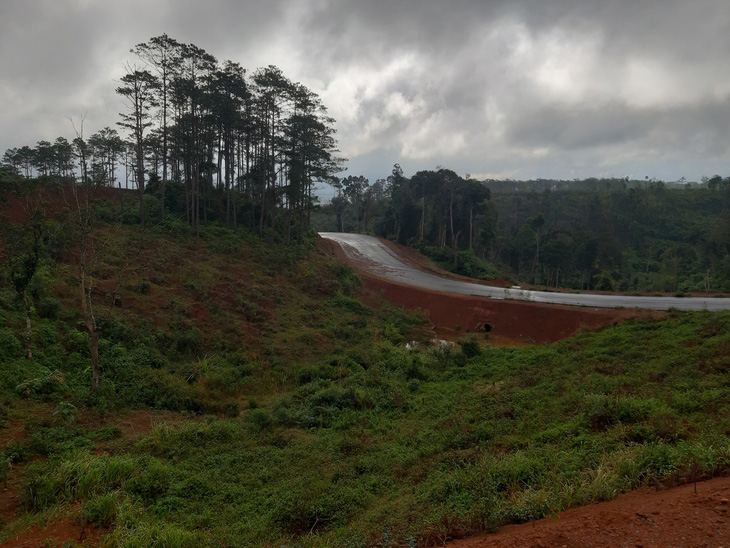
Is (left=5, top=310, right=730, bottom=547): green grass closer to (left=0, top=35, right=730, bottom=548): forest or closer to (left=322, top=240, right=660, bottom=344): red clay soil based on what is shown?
(left=0, top=35, right=730, bottom=548): forest

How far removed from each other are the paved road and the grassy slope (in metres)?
5.82

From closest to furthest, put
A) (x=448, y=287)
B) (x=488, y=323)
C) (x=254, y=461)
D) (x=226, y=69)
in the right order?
(x=254, y=461) → (x=488, y=323) → (x=226, y=69) → (x=448, y=287)

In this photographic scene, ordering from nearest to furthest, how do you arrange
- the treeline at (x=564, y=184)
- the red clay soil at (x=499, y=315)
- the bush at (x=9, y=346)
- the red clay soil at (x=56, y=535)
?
the red clay soil at (x=56, y=535) → the bush at (x=9, y=346) → the red clay soil at (x=499, y=315) → the treeline at (x=564, y=184)

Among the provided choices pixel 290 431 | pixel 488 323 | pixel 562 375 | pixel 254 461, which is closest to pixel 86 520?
pixel 254 461

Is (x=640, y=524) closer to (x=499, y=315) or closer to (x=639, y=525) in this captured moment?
(x=639, y=525)

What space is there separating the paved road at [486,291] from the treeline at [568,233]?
6484 millimetres

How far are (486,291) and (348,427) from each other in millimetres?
19812

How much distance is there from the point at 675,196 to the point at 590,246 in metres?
47.3

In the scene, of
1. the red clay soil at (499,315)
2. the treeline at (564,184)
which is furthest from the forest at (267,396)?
the treeline at (564,184)

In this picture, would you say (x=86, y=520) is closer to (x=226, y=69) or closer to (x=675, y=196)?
(x=226, y=69)

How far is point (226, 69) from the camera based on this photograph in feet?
89.7

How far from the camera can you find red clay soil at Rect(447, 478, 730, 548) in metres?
3.89

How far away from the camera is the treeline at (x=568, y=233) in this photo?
Result: 42.1m

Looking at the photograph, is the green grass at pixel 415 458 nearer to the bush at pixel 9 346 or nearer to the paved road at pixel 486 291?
the bush at pixel 9 346
